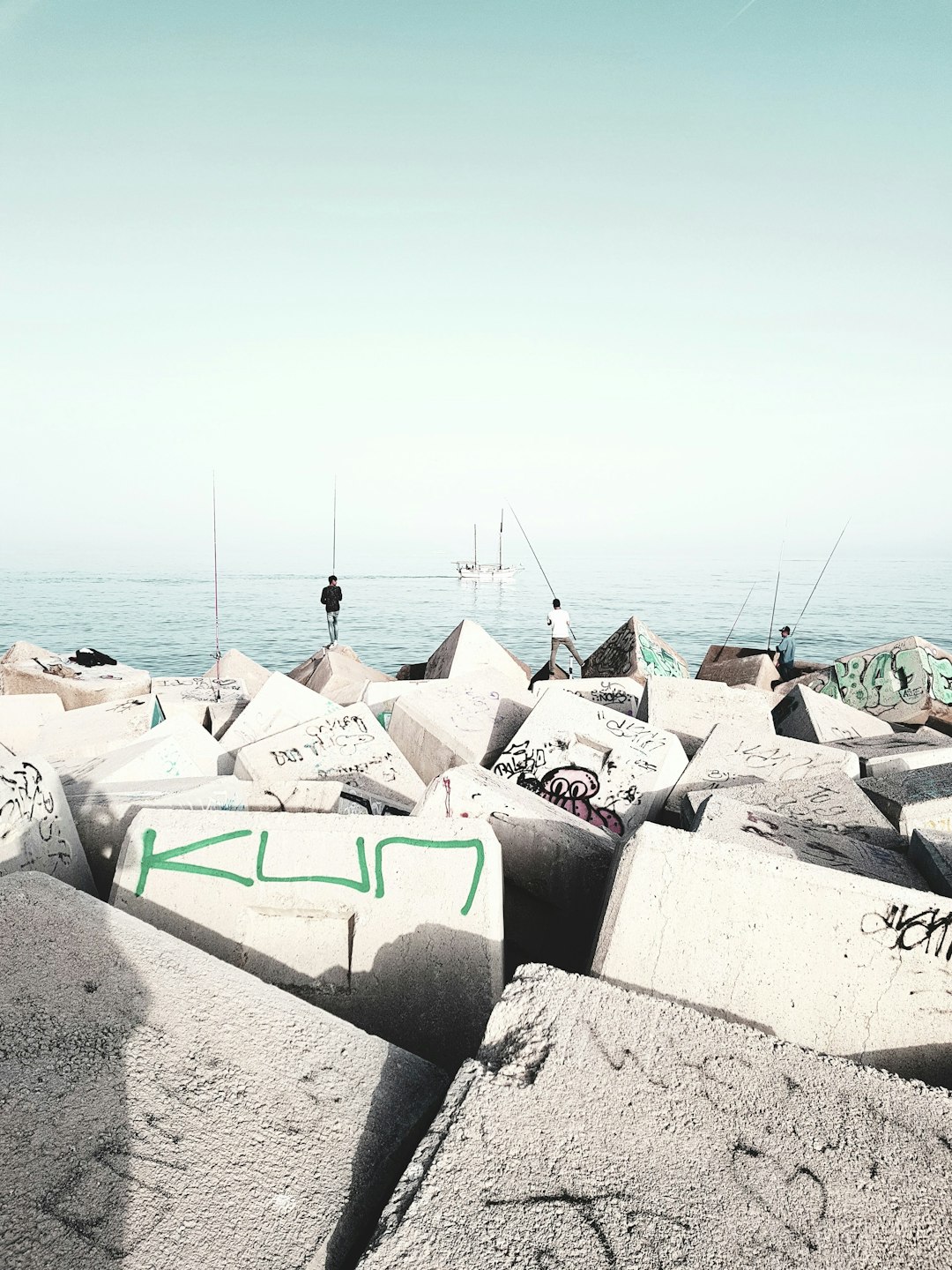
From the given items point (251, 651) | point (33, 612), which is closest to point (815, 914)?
point (251, 651)

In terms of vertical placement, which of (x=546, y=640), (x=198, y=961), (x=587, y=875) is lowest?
(x=546, y=640)

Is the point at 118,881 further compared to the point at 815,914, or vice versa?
the point at 118,881

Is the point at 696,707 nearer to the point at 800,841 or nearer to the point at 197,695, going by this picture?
the point at 800,841

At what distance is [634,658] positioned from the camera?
30.4ft

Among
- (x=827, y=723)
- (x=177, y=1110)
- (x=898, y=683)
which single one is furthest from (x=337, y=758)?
(x=898, y=683)

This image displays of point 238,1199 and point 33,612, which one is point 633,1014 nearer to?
point 238,1199

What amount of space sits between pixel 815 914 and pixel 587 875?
91 centimetres

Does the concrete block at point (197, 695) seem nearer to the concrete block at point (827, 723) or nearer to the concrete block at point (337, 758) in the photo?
the concrete block at point (337, 758)

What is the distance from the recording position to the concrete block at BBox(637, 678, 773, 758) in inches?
180

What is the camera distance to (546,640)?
27.2 m

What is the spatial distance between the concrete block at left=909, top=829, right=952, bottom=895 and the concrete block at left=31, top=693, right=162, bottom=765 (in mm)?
3637

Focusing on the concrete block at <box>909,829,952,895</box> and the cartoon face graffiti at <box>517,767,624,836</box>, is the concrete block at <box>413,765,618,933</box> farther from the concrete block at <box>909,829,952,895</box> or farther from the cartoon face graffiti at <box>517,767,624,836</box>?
the concrete block at <box>909,829,952,895</box>

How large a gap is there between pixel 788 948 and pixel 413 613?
34841 mm

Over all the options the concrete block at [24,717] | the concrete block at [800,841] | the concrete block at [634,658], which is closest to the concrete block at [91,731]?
the concrete block at [24,717]
